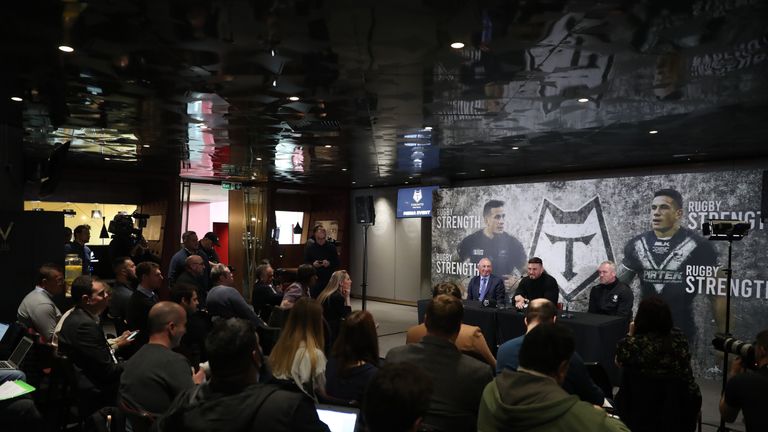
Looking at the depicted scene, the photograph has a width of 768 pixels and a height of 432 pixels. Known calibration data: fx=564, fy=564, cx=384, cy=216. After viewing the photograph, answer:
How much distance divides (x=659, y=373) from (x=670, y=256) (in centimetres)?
559

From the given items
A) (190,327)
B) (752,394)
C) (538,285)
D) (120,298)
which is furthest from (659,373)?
(120,298)

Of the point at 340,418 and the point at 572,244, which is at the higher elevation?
the point at 572,244

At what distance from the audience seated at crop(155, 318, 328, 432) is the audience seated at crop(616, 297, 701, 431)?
6.77ft

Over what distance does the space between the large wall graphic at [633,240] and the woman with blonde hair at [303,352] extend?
6271 millimetres

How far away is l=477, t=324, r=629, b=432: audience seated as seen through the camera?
4.95 ft

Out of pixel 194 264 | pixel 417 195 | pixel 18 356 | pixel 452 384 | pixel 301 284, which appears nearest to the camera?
pixel 452 384

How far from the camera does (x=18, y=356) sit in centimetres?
367

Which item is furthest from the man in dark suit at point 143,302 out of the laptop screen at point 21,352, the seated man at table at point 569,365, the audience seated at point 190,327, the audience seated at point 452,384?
the audience seated at point 452,384

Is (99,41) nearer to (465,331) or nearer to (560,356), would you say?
(465,331)

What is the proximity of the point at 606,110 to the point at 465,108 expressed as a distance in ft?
4.44

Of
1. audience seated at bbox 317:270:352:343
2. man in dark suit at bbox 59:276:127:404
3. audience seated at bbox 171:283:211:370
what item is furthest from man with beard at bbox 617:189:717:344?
man in dark suit at bbox 59:276:127:404

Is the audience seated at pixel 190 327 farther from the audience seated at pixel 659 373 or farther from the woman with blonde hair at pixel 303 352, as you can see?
the audience seated at pixel 659 373

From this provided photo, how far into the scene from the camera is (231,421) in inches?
58.4

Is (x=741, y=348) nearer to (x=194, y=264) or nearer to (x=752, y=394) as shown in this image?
(x=752, y=394)
